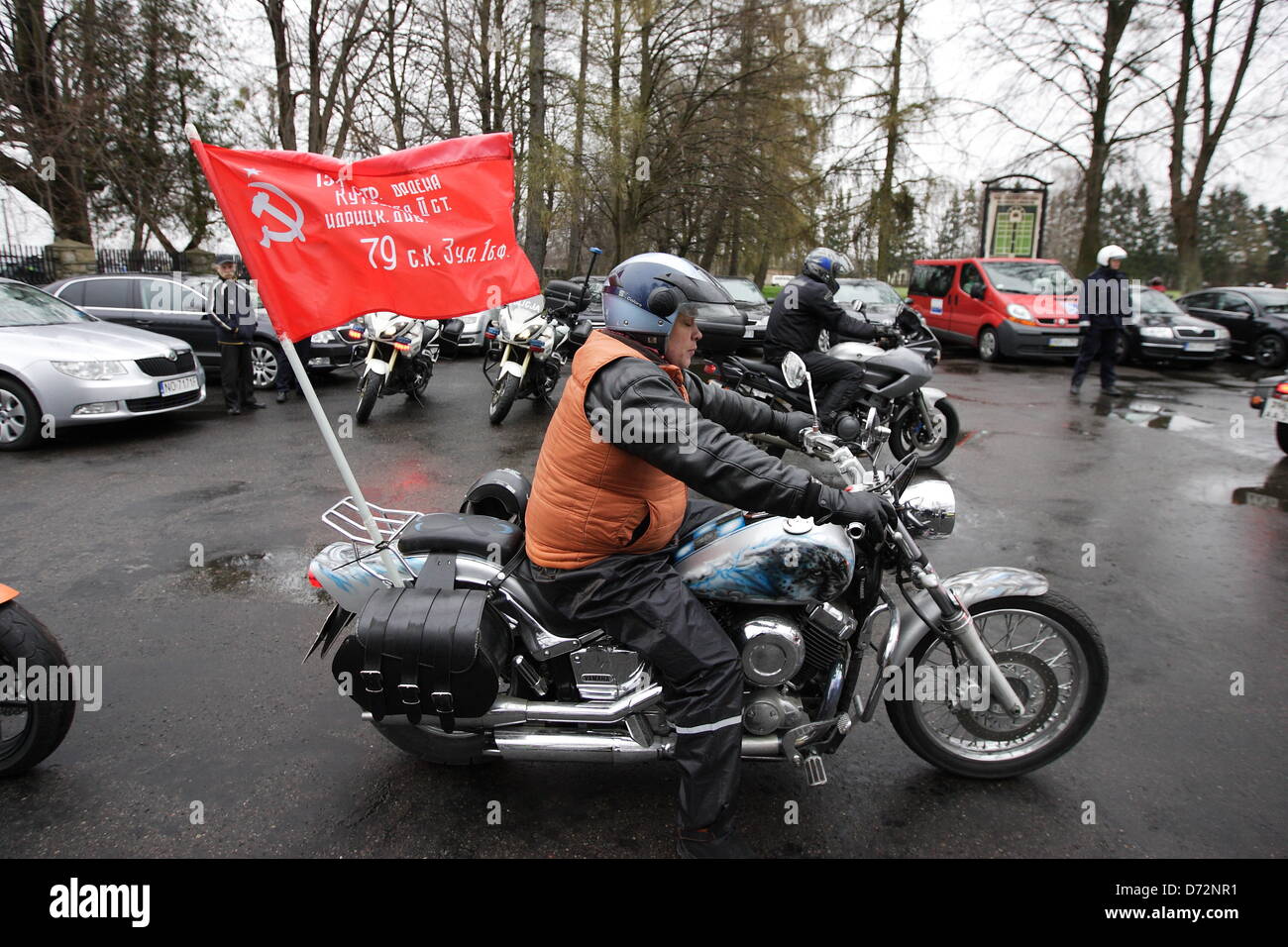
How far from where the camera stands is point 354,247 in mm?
2758

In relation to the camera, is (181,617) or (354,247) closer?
(354,247)

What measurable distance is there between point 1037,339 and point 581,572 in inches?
605

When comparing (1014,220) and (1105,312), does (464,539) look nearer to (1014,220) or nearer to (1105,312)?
(1105,312)

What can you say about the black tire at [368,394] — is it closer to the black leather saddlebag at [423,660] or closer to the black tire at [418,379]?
the black tire at [418,379]

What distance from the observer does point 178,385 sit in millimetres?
8297

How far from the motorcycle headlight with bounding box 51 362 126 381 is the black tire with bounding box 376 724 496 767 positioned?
670cm

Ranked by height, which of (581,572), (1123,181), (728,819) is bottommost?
(728,819)

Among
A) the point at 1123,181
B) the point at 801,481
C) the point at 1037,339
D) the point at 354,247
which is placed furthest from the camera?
the point at 1123,181

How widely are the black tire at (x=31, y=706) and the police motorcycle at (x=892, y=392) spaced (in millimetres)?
5384

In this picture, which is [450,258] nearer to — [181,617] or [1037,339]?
[181,617]

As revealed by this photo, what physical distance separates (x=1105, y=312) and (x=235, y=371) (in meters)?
11.7

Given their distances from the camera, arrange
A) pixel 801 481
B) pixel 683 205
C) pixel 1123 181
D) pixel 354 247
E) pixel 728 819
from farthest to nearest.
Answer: pixel 1123 181
pixel 683 205
pixel 354 247
pixel 728 819
pixel 801 481

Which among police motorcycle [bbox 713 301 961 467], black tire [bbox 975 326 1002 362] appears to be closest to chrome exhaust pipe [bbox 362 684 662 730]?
police motorcycle [bbox 713 301 961 467]
